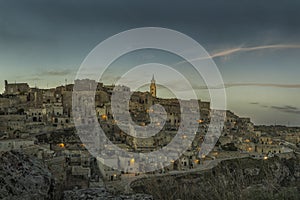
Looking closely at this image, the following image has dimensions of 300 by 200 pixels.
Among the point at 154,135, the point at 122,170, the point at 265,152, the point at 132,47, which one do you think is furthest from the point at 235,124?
the point at 132,47

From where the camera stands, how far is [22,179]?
388cm

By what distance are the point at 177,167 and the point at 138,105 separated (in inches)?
1272

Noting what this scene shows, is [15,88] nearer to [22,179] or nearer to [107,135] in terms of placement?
[107,135]

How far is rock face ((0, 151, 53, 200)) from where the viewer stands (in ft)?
12.2

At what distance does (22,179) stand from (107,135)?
33169 mm

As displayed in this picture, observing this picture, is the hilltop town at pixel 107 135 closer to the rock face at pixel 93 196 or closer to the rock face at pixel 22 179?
the rock face at pixel 93 196

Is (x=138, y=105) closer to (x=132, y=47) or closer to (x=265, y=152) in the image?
(x=265, y=152)

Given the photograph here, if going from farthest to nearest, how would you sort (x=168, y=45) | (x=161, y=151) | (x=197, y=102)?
(x=197, y=102) → (x=161, y=151) → (x=168, y=45)

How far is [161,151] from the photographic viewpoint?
101 feet

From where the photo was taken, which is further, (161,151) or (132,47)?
(161,151)

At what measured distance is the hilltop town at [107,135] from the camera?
882 inches

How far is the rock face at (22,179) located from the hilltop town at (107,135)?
9536mm

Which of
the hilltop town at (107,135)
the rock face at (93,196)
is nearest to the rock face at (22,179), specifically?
the rock face at (93,196)

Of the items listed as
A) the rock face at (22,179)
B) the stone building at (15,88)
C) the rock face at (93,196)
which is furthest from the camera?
the stone building at (15,88)
